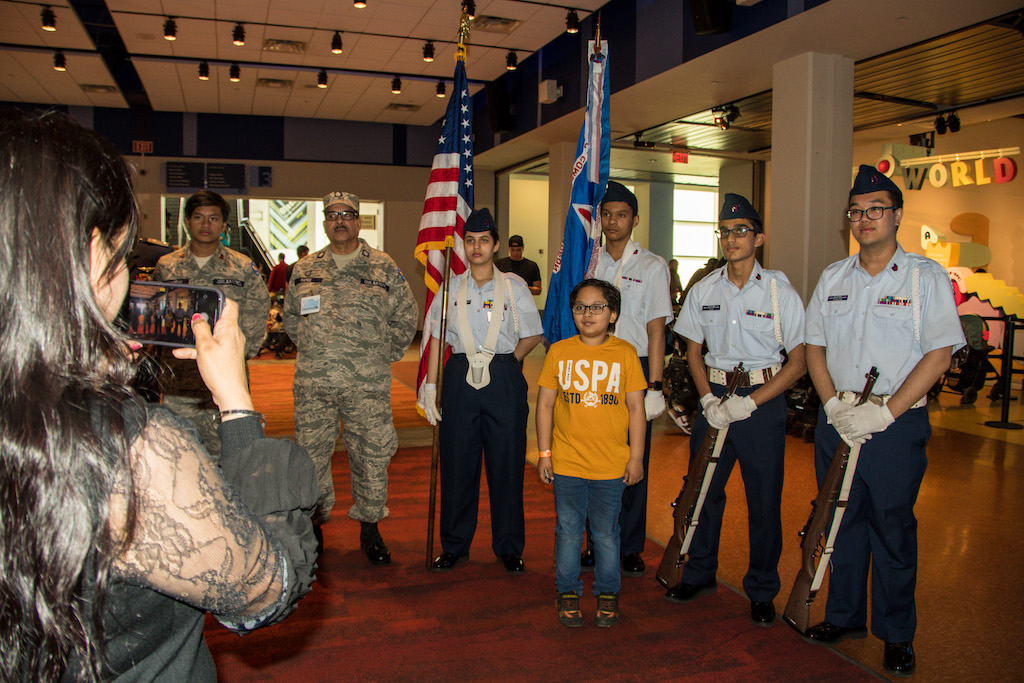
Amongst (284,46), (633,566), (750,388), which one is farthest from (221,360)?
(284,46)

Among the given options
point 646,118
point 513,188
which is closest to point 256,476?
point 646,118

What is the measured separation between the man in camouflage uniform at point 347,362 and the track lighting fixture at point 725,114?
22.7 ft

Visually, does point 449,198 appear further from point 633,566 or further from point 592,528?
point 633,566

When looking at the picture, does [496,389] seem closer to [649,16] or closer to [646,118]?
[649,16]

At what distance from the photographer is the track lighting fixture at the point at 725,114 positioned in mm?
9242

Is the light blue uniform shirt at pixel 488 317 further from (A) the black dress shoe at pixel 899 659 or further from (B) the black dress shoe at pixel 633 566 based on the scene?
(A) the black dress shoe at pixel 899 659

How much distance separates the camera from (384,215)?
46.5 ft

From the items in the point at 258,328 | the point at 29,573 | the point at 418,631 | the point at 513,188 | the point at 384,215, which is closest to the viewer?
the point at 29,573

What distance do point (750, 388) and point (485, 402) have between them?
1195 mm

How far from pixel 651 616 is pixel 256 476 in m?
2.38

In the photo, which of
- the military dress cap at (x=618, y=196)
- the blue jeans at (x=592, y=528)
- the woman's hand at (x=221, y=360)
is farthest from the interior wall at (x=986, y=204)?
the woman's hand at (x=221, y=360)

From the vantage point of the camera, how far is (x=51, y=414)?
0.75m

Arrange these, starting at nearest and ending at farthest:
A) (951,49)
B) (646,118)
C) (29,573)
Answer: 1. (29,573)
2. (951,49)
3. (646,118)

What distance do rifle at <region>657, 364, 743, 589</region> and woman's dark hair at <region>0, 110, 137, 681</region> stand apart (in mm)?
2523
